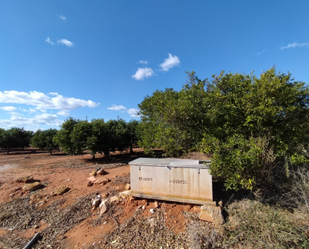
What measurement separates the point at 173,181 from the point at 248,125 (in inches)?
106

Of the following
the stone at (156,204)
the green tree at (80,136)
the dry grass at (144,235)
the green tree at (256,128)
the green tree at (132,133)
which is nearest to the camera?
the dry grass at (144,235)

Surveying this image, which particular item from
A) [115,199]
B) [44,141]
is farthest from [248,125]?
[44,141]

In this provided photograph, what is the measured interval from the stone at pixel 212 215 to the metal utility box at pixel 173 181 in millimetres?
307

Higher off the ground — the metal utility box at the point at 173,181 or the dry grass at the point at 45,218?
the metal utility box at the point at 173,181

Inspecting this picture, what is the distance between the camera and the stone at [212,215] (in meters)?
3.80

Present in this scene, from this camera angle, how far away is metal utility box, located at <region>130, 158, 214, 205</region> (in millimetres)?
4504

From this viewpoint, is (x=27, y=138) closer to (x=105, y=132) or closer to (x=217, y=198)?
(x=105, y=132)

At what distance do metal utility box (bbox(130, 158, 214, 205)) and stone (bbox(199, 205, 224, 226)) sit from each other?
31 centimetres

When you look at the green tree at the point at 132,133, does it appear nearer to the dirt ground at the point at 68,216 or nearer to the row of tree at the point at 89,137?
the row of tree at the point at 89,137

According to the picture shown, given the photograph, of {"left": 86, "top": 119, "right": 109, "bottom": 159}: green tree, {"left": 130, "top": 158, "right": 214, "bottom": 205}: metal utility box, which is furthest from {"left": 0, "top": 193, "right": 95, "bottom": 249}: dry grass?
{"left": 86, "top": 119, "right": 109, "bottom": 159}: green tree

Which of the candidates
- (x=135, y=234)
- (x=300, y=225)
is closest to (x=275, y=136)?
(x=300, y=225)

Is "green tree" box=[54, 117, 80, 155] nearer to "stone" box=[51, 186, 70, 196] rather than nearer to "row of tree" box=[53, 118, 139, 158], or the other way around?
"row of tree" box=[53, 118, 139, 158]

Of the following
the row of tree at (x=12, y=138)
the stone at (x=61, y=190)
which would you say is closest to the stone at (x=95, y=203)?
the stone at (x=61, y=190)

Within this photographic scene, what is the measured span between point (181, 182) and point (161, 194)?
2.54ft
